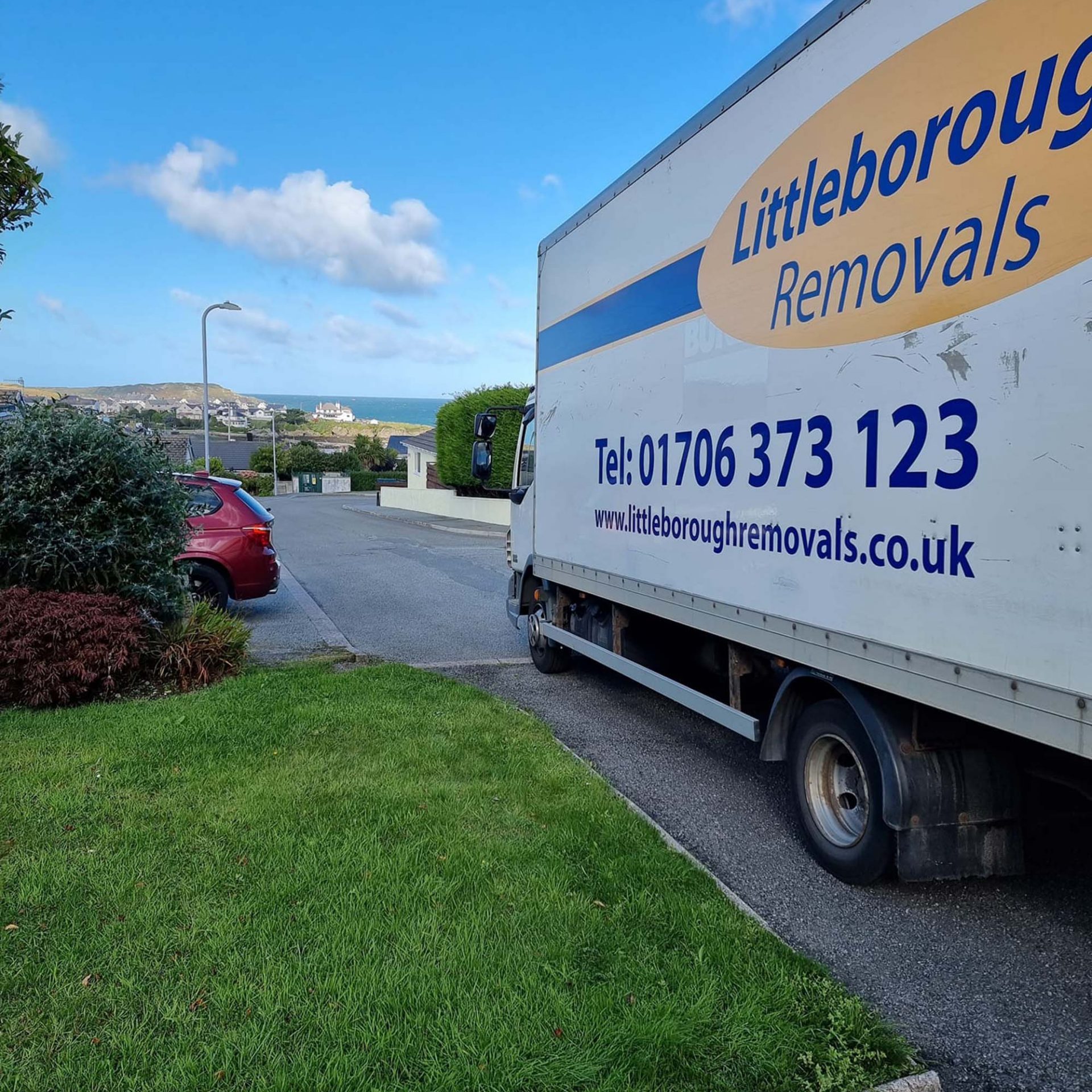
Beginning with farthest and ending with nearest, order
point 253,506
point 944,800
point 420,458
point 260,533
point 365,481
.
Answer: point 365,481 < point 420,458 < point 253,506 < point 260,533 < point 944,800

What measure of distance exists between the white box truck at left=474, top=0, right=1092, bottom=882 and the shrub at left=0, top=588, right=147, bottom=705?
3855 mm

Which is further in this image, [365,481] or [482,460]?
[365,481]

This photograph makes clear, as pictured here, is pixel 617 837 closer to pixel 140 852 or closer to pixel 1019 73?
pixel 140 852

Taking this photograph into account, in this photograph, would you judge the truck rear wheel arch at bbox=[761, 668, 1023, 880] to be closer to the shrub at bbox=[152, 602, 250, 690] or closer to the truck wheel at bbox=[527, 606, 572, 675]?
the truck wheel at bbox=[527, 606, 572, 675]

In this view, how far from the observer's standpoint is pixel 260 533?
1032 centimetres

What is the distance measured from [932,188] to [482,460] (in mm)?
5358

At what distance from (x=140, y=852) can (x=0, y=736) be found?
233 cm

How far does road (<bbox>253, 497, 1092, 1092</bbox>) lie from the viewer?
9.12 ft

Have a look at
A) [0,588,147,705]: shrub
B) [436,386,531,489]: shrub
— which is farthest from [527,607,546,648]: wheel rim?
[436,386,531,489]: shrub

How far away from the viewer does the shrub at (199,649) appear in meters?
6.62

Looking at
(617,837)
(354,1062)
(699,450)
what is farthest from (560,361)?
(354,1062)

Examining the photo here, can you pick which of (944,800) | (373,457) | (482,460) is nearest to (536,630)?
(482,460)

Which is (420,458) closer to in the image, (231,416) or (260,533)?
(260,533)

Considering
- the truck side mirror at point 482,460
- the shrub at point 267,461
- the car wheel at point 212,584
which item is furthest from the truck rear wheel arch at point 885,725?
the shrub at point 267,461
